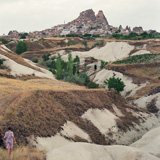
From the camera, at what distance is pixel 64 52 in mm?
138625

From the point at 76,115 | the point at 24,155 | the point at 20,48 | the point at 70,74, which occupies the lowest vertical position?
the point at 76,115

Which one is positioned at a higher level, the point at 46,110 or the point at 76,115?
the point at 46,110

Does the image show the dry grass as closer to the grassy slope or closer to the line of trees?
the grassy slope

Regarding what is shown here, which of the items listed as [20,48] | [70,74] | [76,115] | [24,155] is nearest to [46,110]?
[76,115]

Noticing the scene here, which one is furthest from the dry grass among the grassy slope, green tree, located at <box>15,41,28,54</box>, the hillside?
green tree, located at <box>15,41,28,54</box>

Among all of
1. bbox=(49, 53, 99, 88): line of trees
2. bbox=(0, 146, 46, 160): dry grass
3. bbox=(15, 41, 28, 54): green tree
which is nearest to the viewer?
bbox=(0, 146, 46, 160): dry grass

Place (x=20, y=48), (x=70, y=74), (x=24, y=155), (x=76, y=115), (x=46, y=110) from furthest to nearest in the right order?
1. (x=20, y=48)
2. (x=70, y=74)
3. (x=76, y=115)
4. (x=46, y=110)
5. (x=24, y=155)

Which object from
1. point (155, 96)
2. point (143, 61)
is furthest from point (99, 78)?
point (155, 96)

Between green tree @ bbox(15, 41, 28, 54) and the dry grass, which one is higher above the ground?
green tree @ bbox(15, 41, 28, 54)

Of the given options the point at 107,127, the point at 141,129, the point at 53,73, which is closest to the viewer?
the point at 107,127

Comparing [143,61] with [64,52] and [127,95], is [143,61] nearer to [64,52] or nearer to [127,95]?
[127,95]

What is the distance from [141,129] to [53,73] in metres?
53.9

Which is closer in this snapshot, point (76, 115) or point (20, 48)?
point (76, 115)

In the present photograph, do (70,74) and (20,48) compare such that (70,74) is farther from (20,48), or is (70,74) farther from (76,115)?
(20,48)
